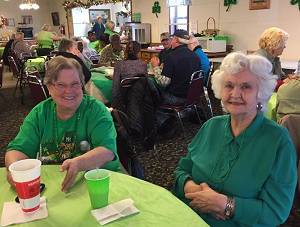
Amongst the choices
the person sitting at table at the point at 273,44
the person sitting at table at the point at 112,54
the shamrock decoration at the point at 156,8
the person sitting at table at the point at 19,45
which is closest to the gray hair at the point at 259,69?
the person sitting at table at the point at 273,44

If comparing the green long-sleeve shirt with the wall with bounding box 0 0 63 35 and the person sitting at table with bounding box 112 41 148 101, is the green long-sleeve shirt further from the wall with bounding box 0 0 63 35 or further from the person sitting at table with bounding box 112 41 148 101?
the wall with bounding box 0 0 63 35

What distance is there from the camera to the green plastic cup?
93 cm

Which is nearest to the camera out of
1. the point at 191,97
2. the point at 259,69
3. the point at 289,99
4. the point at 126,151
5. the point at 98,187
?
the point at 98,187

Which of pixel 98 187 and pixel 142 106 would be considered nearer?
pixel 98 187

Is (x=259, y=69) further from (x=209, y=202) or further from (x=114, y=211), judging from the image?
(x=114, y=211)

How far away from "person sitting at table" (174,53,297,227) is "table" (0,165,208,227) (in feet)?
0.82

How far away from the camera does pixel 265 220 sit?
1136 millimetres

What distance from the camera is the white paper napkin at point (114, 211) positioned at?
2.98 feet

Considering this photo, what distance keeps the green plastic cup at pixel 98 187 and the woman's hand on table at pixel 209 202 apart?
16.3 inches

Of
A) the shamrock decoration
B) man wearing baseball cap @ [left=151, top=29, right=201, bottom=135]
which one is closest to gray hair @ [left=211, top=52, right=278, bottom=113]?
man wearing baseball cap @ [left=151, top=29, right=201, bottom=135]

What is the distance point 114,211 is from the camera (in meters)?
0.94

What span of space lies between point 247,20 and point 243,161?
473 centimetres

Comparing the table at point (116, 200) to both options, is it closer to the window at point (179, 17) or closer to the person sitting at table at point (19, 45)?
the window at point (179, 17)

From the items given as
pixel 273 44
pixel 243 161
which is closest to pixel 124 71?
pixel 273 44
